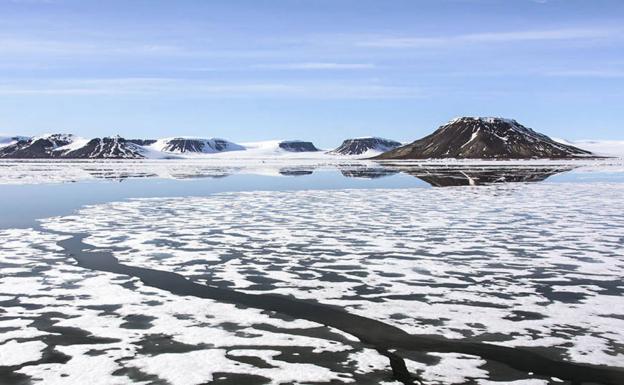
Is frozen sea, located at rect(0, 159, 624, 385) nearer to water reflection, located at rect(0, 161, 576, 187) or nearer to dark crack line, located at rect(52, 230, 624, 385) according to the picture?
dark crack line, located at rect(52, 230, 624, 385)

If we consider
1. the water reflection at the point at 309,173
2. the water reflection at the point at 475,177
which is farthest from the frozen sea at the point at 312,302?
the water reflection at the point at 309,173

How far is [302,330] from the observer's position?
357 inches

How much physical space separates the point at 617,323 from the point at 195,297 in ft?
23.3

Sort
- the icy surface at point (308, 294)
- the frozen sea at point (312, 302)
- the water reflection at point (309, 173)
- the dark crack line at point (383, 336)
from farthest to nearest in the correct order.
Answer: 1. the water reflection at point (309, 173)
2. the icy surface at point (308, 294)
3. the frozen sea at point (312, 302)
4. the dark crack line at point (383, 336)

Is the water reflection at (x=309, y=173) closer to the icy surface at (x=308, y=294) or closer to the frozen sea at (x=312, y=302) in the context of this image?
the icy surface at (x=308, y=294)

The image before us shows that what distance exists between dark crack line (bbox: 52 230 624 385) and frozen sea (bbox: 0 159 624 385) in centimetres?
3

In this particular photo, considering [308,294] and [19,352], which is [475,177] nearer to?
[308,294]

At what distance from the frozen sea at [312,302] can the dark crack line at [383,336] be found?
0.11 ft

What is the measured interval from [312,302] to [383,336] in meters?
2.19

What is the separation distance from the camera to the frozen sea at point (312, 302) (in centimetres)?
755

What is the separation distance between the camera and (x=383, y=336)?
8.77 meters

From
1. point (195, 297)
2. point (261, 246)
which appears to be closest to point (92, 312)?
point (195, 297)

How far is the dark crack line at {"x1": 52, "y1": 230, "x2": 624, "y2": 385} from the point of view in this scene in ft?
24.1

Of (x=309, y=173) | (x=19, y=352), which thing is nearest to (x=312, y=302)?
(x=19, y=352)
